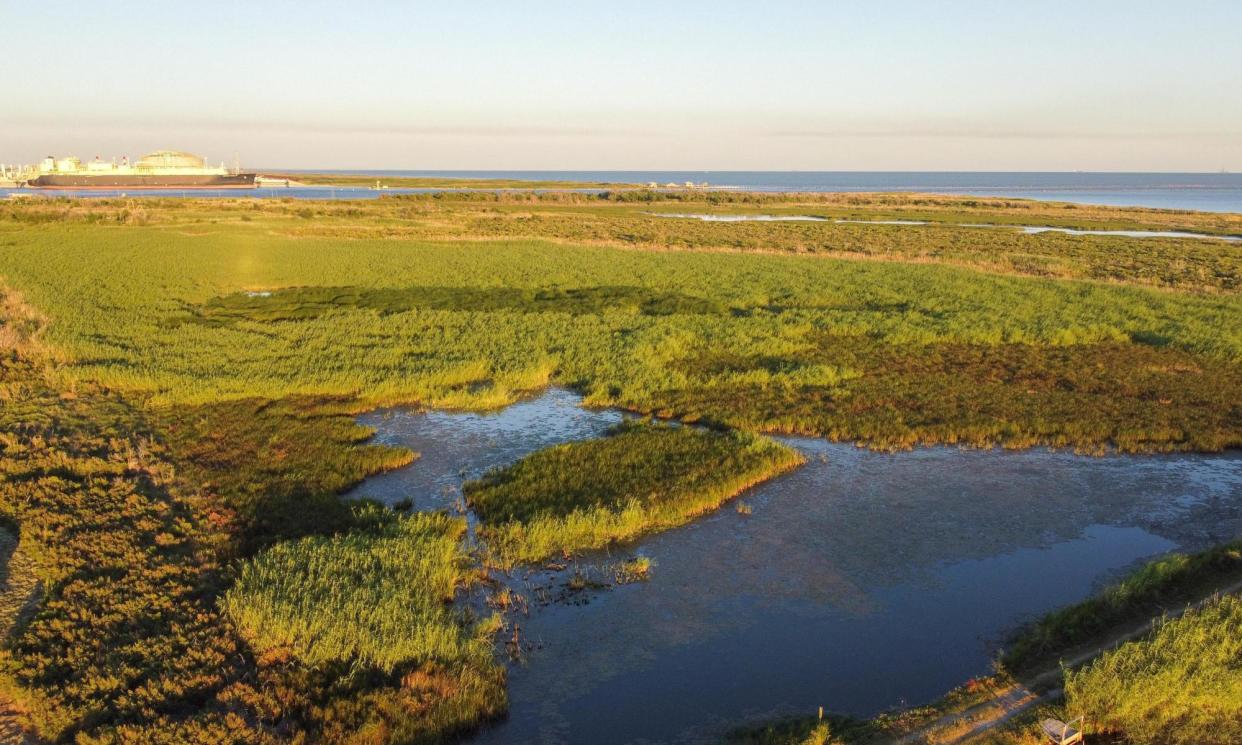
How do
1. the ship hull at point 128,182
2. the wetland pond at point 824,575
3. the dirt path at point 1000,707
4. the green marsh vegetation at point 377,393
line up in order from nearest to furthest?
the dirt path at point 1000,707 → the green marsh vegetation at point 377,393 → the wetland pond at point 824,575 → the ship hull at point 128,182

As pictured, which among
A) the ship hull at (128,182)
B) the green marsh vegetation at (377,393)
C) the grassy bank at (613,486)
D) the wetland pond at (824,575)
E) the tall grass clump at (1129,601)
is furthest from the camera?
the ship hull at (128,182)

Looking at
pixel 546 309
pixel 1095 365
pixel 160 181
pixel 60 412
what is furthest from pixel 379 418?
pixel 160 181

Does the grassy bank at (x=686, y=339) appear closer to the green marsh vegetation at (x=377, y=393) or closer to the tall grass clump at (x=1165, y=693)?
the green marsh vegetation at (x=377, y=393)

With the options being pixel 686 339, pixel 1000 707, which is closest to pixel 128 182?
pixel 686 339

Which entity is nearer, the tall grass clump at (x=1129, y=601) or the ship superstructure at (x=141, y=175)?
the tall grass clump at (x=1129, y=601)

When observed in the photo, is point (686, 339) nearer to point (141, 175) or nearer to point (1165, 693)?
point (1165, 693)

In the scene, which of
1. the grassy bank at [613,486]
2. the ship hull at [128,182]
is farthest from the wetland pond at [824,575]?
the ship hull at [128,182]
